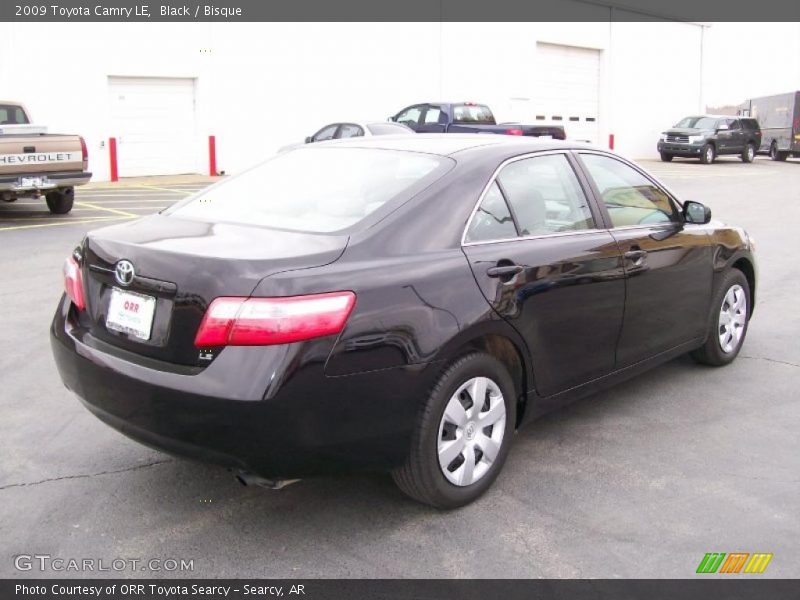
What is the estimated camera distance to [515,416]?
398 cm

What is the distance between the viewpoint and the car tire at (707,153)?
1237 inches

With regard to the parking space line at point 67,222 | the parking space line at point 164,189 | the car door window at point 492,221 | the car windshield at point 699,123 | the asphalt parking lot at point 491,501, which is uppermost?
the car windshield at point 699,123

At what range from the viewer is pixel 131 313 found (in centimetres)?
343

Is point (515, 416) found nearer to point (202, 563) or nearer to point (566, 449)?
point (566, 449)

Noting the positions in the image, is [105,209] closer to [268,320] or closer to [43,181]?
[43,181]

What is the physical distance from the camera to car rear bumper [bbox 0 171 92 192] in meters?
12.3

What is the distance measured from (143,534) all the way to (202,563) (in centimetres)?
36

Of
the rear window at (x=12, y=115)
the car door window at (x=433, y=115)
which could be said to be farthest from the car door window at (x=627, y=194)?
the car door window at (x=433, y=115)

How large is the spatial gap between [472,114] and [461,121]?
22.0 inches

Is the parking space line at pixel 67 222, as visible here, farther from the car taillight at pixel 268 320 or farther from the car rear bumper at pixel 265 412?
the car taillight at pixel 268 320

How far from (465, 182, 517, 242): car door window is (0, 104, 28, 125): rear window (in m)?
→ 12.0

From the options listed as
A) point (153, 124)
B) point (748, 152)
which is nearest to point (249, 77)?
point (153, 124)

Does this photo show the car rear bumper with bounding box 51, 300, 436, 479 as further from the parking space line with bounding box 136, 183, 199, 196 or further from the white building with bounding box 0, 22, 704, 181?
the white building with bounding box 0, 22, 704, 181

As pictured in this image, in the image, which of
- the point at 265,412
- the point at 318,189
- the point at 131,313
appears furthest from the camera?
the point at 318,189
